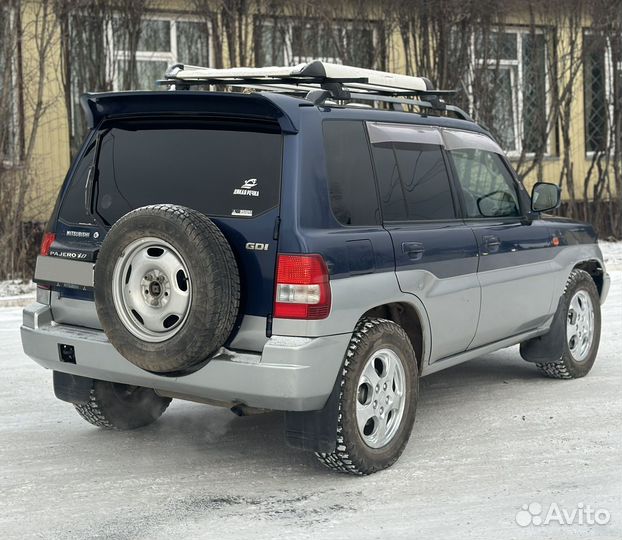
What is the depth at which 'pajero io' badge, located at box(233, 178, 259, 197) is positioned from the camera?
16.8ft

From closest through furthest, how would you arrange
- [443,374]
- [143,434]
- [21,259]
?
[143,434], [443,374], [21,259]

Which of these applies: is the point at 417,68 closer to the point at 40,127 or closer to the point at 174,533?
the point at 40,127

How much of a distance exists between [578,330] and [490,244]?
159 centimetres

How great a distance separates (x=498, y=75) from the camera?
53.8 feet

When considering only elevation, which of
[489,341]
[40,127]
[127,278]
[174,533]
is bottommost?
[174,533]

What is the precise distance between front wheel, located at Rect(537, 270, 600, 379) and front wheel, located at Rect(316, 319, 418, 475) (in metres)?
2.29

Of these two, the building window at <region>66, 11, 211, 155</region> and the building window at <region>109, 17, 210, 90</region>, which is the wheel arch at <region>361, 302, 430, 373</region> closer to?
the building window at <region>66, 11, 211, 155</region>

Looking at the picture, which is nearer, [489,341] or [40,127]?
[489,341]

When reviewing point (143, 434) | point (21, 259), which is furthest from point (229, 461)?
point (21, 259)

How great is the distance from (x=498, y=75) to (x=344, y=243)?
11.9 metres

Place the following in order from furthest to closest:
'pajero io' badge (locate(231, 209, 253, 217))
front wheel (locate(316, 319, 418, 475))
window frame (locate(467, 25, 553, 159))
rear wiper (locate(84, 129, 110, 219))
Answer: window frame (locate(467, 25, 553, 159)) < rear wiper (locate(84, 129, 110, 219)) < front wheel (locate(316, 319, 418, 475)) < 'pajero io' badge (locate(231, 209, 253, 217))

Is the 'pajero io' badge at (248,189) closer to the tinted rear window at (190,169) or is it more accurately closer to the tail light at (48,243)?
the tinted rear window at (190,169)

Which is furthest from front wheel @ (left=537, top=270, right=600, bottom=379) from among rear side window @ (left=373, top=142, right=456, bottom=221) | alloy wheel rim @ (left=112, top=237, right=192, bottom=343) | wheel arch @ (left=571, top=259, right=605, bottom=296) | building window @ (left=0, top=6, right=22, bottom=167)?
building window @ (left=0, top=6, right=22, bottom=167)

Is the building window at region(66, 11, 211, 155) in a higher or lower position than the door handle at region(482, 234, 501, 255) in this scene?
higher
